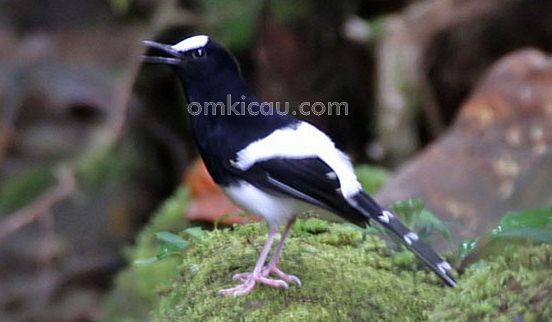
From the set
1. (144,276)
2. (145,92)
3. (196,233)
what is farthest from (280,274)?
(145,92)

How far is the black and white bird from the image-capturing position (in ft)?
11.1

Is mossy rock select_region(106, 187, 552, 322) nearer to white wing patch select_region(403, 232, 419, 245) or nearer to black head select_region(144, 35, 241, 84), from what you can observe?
white wing patch select_region(403, 232, 419, 245)

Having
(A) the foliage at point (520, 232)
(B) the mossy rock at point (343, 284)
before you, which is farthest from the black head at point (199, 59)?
(A) the foliage at point (520, 232)

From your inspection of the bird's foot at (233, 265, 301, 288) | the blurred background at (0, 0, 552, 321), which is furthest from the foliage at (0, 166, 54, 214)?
the bird's foot at (233, 265, 301, 288)

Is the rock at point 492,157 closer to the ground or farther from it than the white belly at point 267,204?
closer to the ground

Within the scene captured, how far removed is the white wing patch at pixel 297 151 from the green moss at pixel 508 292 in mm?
528

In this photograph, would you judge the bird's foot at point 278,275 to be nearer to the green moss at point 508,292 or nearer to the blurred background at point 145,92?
the green moss at point 508,292

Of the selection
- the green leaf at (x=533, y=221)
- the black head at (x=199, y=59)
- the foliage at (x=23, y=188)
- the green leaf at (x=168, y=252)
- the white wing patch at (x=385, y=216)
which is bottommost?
the foliage at (x=23, y=188)

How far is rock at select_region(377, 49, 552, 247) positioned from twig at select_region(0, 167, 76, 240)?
89.7 inches

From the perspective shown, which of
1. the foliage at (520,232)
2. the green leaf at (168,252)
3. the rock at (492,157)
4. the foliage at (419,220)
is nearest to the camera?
the foliage at (520,232)

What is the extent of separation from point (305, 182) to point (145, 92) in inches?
184

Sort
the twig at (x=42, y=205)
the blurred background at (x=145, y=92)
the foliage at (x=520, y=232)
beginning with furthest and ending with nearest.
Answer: the blurred background at (x=145, y=92), the twig at (x=42, y=205), the foliage at (x=520, y=232)

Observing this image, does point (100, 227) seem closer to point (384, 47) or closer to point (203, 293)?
point (384, 47)

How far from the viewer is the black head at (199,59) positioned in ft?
12.2
